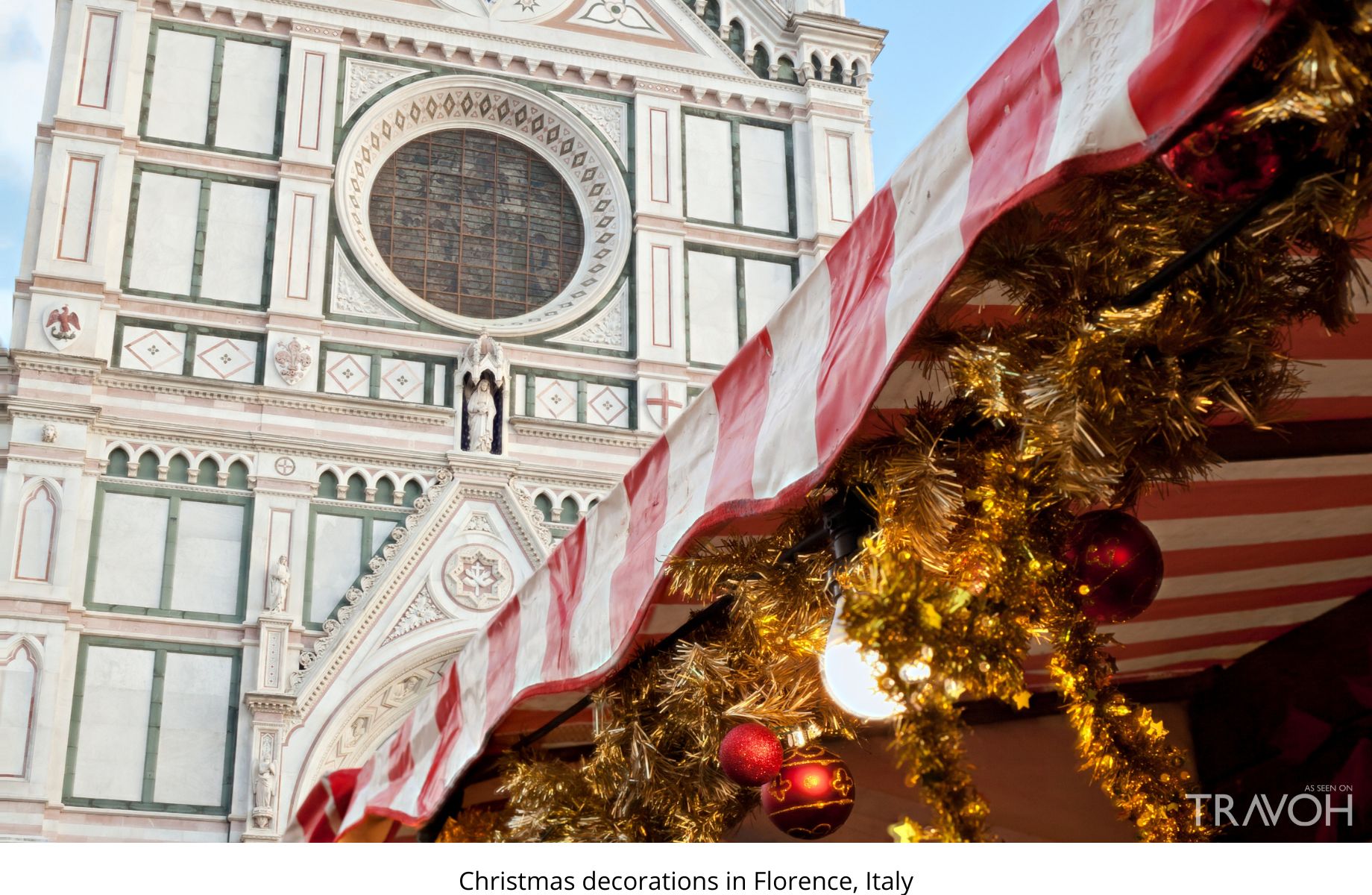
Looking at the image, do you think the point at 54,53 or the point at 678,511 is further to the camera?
the point at 54,53

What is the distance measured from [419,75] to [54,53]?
11.1 feet

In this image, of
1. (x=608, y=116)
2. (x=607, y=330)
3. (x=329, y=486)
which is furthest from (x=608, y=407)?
(x=608, y=116)

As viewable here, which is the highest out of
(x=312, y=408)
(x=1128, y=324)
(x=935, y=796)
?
(x=312, y=408)

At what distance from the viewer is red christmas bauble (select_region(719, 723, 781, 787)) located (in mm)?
2799

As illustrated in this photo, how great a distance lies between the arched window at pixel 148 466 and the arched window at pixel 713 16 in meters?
7.41

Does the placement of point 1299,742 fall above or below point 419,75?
below

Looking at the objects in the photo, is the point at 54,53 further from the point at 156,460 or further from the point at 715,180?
the point at 715,180

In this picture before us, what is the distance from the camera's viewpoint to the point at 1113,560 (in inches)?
99.3

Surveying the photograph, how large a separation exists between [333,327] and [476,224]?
2058 mm

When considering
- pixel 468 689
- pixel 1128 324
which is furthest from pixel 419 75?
pixel 1128 324

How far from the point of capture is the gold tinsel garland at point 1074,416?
171 cm

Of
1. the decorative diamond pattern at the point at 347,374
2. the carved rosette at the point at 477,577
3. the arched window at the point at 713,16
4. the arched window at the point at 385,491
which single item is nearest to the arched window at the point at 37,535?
the decorative diamond pattern at the point at 347,374

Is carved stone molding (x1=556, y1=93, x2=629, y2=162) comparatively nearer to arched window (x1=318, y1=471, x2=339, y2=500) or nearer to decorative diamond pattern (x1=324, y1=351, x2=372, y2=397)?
decorative diamond pattern (x1=324, y1=351, x2=372, y2=397)

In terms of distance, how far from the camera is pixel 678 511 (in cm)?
290
